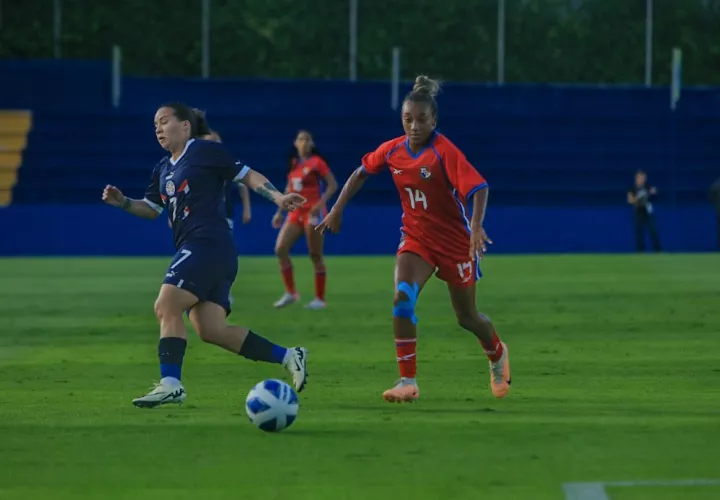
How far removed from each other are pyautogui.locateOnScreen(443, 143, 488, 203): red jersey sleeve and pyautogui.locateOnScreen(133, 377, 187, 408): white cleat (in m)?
2.08

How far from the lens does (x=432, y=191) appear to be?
996 cm

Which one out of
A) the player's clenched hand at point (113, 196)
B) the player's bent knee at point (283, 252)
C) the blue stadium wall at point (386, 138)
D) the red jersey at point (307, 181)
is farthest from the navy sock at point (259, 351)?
the blue stadium wall at point (386, 138)

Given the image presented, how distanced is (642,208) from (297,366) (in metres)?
28.1

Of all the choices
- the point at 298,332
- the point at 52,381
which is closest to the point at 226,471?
the point at 52,381

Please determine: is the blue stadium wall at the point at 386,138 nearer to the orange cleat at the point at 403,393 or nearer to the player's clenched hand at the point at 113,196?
the player's clenched hand at the point at 113,196

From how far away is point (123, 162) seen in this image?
3862 centimetres

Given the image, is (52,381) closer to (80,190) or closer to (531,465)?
(531,465)

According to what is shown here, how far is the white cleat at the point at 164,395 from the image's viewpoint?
9219 mm

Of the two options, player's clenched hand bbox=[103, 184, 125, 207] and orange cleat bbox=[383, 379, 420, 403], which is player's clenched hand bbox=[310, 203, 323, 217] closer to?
player's clenched hand bbox=[103, 184, 125, 207]

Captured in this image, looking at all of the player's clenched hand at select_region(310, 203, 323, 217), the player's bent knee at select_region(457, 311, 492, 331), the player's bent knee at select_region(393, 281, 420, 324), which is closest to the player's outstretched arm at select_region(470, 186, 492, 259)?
the player's bent knee at select_region(393, 281, 420, 324)

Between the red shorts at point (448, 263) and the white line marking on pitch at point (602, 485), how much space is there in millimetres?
3453

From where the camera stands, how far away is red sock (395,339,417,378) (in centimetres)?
970

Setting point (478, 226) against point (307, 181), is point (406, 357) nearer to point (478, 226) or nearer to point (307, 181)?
point (478, 226)

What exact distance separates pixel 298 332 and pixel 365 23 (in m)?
23.2
